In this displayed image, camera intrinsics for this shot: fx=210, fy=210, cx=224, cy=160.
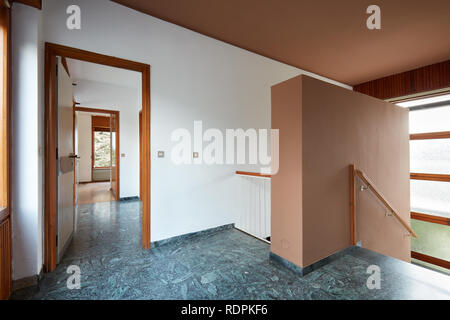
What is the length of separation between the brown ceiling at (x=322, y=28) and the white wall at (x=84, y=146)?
7.59 metres

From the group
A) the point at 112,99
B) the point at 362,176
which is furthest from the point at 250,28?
the point at 112,99

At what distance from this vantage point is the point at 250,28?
2945 mm

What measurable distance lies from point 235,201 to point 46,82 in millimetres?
2760

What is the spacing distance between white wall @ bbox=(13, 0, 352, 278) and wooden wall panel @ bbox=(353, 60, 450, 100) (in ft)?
9.03

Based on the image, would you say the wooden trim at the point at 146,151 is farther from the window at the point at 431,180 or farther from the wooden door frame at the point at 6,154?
the window at the point at 431,180

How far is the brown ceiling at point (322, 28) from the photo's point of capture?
2479 mm

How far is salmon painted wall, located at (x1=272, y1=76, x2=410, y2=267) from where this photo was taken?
215 centimetres

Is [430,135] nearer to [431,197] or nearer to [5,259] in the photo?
[431,197]

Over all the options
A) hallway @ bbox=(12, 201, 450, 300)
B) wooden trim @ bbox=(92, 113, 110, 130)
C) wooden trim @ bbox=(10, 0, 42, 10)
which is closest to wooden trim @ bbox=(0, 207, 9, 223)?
hallway @ bbox=(12, 201, 450, 300)

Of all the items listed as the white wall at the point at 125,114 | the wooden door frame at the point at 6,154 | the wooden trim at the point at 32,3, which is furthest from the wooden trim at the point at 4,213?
the white wall at the point at 125,114

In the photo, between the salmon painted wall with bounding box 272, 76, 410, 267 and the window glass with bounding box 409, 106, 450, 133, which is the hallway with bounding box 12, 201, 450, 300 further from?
the window glass with bounding box 409, 106, 450, 133

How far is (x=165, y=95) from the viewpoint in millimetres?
2736

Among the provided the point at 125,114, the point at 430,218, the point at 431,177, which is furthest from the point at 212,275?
the point at 431,177
